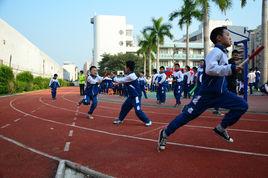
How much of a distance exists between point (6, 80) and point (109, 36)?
69.6m

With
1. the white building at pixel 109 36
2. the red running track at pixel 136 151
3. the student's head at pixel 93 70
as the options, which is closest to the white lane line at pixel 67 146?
the red running track at pixel 136 151

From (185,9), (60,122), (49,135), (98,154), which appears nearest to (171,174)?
(98,154)

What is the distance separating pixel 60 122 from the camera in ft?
35.2

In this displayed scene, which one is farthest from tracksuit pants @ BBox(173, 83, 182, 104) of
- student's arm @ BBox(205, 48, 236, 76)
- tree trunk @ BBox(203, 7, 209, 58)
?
tree trunk @ BBox(203, 7, 209, 58)

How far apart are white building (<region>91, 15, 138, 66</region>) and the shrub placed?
66344 millimetres

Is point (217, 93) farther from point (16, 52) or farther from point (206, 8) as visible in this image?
point (16, 52)

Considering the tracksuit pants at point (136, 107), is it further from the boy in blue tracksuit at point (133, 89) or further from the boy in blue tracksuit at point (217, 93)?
the boy in blue tracksuit at point (217, 93)

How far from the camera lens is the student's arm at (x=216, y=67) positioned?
5227mm

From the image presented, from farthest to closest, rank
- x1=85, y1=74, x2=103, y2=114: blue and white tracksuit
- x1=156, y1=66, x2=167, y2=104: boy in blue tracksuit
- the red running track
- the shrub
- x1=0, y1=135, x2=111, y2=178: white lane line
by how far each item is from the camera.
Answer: the shrub, x1=156, y1=66, x2=167, y2=104: boy in blue tracksuit, x1=85, y1=74, x2=103, y2=114: blue and white tracksuit, the red running track, x1=0, y1=135, x2=111, y2=178: white lane line

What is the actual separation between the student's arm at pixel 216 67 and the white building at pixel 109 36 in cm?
9225

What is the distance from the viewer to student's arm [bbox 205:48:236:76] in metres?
5.23

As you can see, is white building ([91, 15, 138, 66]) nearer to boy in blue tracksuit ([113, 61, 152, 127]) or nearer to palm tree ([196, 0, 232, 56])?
palm tree ([196, 0, 232, 56])

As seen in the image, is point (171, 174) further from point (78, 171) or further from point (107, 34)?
point (107, 34)

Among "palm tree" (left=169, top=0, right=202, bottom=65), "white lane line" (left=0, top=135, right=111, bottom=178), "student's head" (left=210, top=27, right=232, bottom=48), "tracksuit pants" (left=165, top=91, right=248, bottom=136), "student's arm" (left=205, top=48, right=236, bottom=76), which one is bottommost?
"white lane line" (left=0, top=135, right=111, bottom=178)
